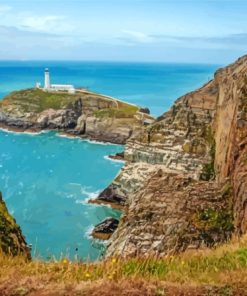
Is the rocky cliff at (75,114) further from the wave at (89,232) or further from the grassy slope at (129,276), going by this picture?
the grassy slope at (129,276)

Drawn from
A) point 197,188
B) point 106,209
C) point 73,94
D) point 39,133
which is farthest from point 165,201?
point 73,94

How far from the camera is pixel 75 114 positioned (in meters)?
115

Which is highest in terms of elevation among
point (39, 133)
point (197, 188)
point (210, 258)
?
point (210, 258)

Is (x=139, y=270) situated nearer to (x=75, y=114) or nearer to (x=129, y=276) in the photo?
(x=129, y=276)

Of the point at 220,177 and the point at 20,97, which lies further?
the point at 20,97

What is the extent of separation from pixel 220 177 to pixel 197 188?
2.50 m

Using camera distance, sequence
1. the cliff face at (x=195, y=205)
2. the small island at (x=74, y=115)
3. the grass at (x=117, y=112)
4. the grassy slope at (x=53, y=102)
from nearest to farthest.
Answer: the cliff face at (x=195, y=205)
the small island at (x=74, y=115)
the grass at (x=117, y=112)
the grassy slope at (x=53, y=102)

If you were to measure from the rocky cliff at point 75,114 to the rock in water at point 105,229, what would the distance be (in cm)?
5304

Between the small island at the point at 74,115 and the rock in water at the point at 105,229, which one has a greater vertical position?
the small island at the point at 74,115

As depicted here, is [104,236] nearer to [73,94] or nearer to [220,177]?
[220,177]

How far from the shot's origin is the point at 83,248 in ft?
142

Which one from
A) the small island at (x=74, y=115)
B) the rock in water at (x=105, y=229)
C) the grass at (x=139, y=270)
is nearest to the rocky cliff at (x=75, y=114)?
the small island at (x=74, y=115)

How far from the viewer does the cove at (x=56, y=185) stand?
4709 cm

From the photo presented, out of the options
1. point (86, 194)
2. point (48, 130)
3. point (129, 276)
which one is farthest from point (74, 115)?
point (129, 276)
